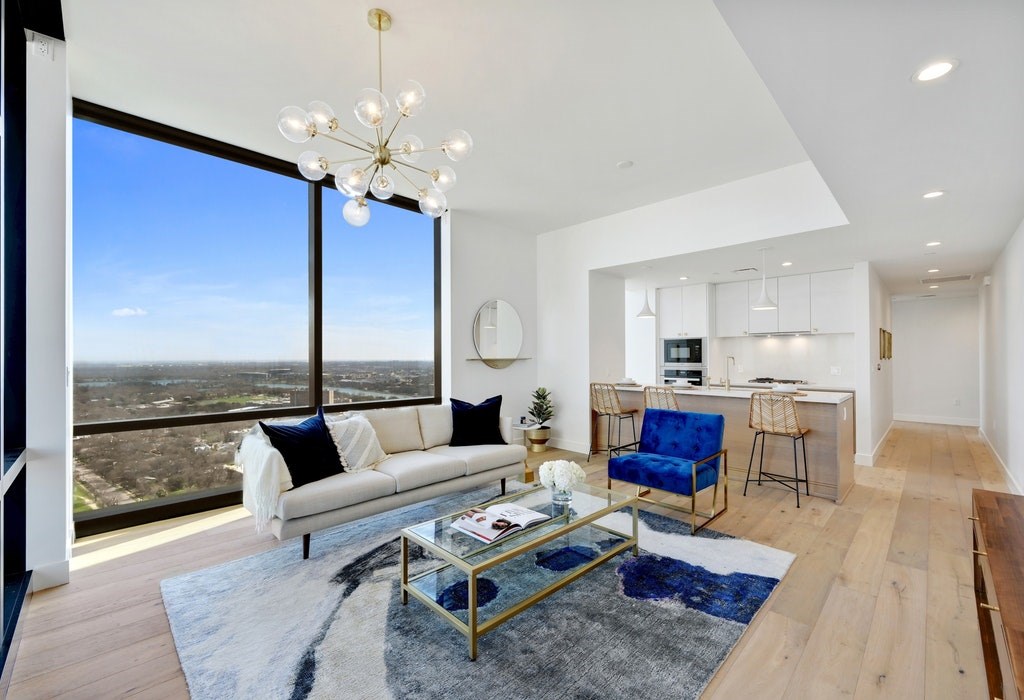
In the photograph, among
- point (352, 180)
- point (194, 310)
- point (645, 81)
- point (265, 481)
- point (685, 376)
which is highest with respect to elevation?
point (645, 81)

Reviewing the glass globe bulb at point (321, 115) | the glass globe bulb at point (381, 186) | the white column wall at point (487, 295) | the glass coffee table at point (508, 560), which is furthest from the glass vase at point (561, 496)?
the white column wall at point (487, 295)

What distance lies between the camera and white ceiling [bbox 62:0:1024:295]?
1.76 metres

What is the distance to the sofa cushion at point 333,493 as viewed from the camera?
9.14ft

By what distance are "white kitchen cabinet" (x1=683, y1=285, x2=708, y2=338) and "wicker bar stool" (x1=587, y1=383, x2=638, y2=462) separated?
2.33 meters

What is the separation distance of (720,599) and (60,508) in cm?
367

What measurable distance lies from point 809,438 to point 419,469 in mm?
3503

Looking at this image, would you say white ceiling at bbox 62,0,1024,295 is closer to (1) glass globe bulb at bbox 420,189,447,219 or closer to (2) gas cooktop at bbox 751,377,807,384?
(1) glass globe bulb at bbox 420,189,447,219

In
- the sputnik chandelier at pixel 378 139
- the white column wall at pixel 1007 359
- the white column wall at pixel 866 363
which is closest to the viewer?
the sputnik chandelier at pixel 378 139

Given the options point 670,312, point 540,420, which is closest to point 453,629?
point 540,420

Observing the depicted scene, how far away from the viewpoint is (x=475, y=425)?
165 inches

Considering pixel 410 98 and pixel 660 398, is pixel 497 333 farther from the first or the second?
pixel 410 98

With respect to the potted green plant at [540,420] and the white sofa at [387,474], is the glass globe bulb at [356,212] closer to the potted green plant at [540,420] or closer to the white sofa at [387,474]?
the white sofa at [387,474]

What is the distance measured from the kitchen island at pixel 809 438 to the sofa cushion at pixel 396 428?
287 centimetres

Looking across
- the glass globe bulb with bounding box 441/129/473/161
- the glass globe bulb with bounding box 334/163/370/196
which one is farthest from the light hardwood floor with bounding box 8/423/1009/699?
the glass globe bulb with bounding box 441/129/473/161
